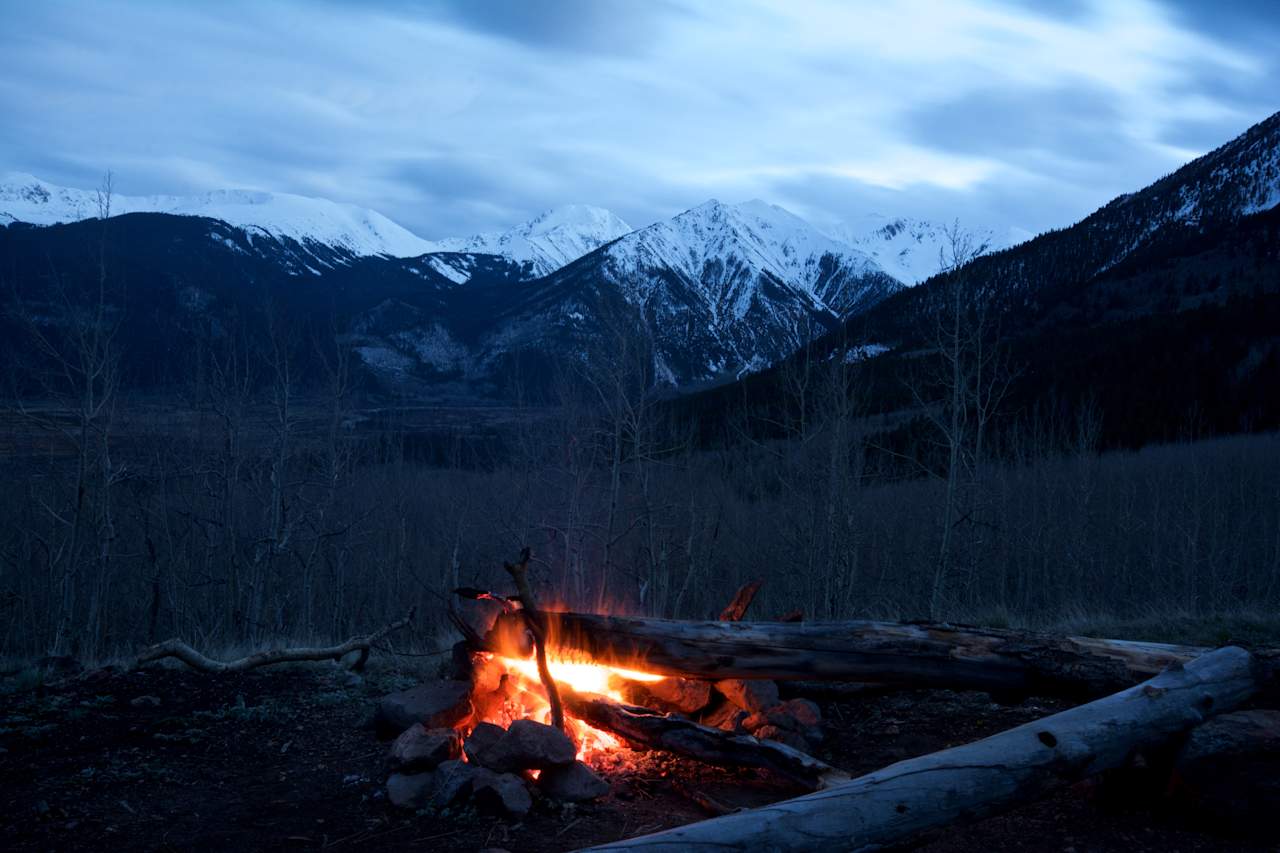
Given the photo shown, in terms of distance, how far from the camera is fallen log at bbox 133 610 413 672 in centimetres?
731

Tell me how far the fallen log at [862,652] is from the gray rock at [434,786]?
1.20 m

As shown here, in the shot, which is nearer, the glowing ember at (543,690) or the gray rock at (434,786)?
the gray rock at (434,786)

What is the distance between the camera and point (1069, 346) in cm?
6631

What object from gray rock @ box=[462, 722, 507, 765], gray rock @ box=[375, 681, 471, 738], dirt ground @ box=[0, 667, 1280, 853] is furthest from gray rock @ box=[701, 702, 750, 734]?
gray rock @ box=[375, 681, 471, 738]

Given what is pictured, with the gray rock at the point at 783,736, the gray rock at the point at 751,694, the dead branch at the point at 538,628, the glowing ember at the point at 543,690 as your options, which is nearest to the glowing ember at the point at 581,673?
the glowing ember at the point at 543,690

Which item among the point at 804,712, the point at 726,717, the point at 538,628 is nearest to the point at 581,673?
the point at 538,628

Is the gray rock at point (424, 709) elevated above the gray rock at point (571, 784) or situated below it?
above

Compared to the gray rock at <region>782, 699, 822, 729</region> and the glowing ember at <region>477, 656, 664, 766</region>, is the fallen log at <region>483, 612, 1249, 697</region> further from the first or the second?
the gray rock at <region>782, 699, 822, 729</region>

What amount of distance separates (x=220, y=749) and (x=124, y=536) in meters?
32.4

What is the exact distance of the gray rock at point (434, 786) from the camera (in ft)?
16.4

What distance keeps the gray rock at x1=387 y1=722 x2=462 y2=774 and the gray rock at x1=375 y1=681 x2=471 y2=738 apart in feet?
1.67

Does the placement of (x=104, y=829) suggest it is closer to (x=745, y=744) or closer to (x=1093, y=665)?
(x=745, y=744)

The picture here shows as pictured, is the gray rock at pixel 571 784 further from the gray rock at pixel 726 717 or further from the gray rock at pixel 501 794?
the gray rock at pixel 726 717

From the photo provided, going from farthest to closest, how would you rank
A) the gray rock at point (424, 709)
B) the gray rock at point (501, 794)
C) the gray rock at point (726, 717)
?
the gray rock at point (726, 717), the gray rock at point (424, 709), the gray rock at point (501, 794)
